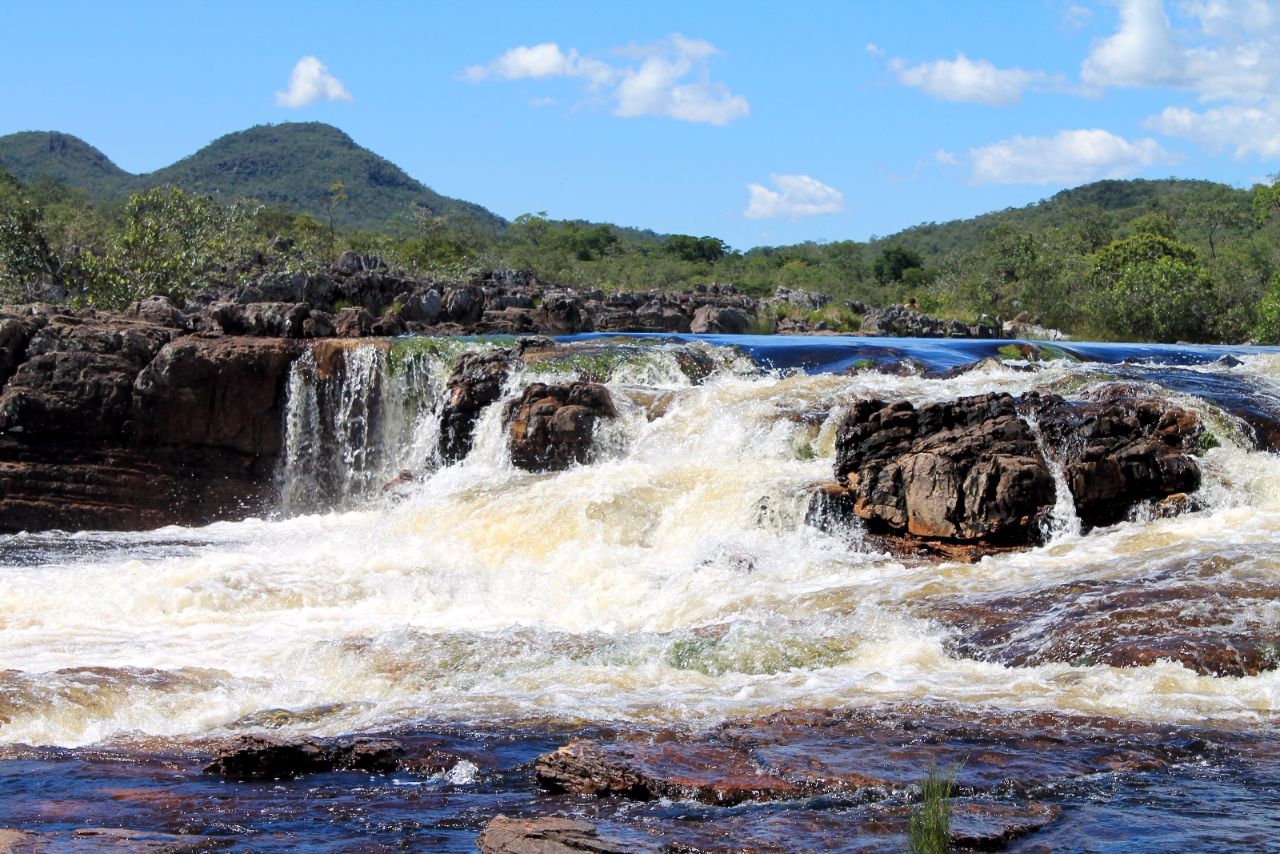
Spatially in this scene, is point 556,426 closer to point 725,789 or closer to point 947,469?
point 947,469

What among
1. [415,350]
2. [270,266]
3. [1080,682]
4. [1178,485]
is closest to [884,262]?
[270,266]

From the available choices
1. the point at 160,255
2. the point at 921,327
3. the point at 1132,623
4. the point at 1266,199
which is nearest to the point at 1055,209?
the point at 1266,199

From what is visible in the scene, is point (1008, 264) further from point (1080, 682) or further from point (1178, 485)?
point (1080, 682)

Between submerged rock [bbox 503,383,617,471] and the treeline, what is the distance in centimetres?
1712

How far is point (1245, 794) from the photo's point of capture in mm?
5953

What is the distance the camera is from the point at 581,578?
12.9 metres

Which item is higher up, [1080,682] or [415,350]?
[415,350]

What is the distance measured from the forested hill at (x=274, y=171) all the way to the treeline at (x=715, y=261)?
7207 cm

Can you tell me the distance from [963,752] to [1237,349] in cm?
2169

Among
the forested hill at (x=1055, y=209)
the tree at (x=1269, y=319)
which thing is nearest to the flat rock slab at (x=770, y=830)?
the tree at (x=1269, y=319)

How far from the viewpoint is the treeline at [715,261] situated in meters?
33.1

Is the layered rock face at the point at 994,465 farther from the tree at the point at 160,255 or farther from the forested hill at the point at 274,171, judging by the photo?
the forested hill at the point at 274,171

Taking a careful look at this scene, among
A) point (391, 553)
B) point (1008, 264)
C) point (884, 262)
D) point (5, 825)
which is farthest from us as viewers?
point (884, 262)

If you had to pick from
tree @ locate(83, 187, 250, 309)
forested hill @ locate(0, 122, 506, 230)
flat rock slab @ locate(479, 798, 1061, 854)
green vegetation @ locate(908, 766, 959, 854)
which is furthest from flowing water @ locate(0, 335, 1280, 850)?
forested hill @ locate(0, 122, 506, 230)
